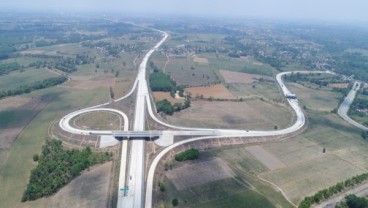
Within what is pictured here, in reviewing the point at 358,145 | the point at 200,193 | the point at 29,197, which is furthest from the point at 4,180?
the point at 358,145

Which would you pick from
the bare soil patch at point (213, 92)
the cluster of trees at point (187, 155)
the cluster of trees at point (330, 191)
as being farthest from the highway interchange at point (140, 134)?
the cluster of trees at point (330, 191)

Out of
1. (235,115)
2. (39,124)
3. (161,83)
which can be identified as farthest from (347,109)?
(39,124)

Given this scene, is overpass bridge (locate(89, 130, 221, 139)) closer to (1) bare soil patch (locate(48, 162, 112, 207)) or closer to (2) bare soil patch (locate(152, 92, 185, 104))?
(1) bare soil patch (locate(48, 162, 112, 207))

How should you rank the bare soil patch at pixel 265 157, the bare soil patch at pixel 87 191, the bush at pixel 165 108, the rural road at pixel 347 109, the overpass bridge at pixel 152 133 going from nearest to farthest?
1. the bare soil patch at pixel 87 191
2. the bare soil patch at pixel 265 157
3. the overpass bridge at pixel 152 133
4. the bush at pixel 165 108
5. the rural road at pixel 347 109

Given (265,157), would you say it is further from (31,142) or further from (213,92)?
(31,142)

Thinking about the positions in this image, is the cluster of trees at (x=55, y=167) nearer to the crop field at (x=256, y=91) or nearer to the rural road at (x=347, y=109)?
the crop field at (x=256, y=91)

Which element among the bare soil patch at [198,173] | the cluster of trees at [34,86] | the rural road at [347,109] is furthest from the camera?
the cluster of trees at [34,86]

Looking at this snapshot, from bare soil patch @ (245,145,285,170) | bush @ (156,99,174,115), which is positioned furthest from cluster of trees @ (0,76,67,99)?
bare soil patch @ (245,145,285,170)
